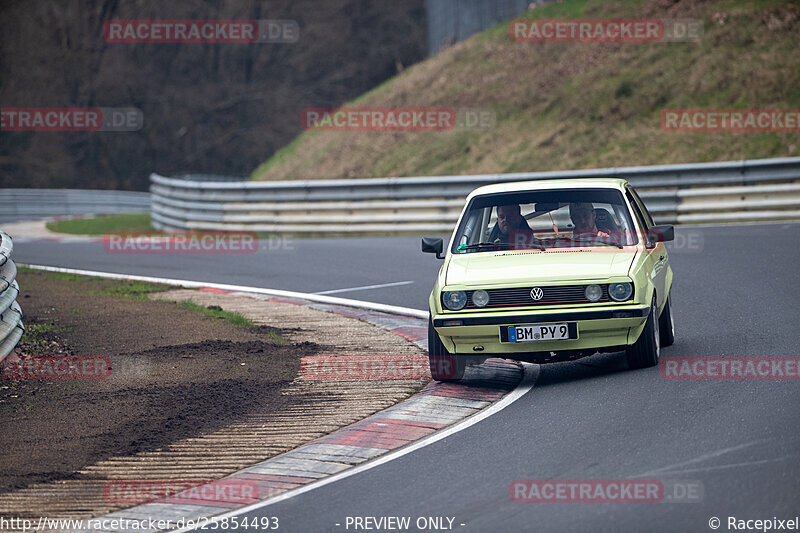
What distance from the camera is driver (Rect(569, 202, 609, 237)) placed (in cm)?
917

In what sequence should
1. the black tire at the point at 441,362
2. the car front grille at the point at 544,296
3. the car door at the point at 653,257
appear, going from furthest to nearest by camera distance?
the car door at the point at 653,257
the black tire at the point at 441,362
the car front grille at the point at 544,296

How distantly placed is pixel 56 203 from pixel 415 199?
68.7 ft

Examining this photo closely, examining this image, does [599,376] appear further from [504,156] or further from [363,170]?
[363,170]

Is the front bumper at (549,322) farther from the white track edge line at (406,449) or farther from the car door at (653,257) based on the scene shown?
the car door at (653,257)

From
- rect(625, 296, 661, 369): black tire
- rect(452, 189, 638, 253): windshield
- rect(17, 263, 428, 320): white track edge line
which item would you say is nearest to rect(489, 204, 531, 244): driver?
rect(452, 189, 638, 253): windshield

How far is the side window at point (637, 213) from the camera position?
9322 mm

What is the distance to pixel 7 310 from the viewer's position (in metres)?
9.59

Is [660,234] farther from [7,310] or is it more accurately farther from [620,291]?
[7,310]

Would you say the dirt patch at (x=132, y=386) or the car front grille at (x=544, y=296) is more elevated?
the car front grille at (x=544, y=296)

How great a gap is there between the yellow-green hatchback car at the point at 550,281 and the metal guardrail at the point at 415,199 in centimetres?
853

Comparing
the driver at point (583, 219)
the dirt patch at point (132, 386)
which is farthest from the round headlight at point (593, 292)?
the dirt patch at point (132, 386)

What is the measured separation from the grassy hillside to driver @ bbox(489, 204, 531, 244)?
574 inches

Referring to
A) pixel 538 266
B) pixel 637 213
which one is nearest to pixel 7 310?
pixel 538 266

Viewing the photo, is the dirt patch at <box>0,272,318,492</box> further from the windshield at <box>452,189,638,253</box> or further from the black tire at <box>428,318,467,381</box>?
the windshield at <box>452,189,638,253</box>
